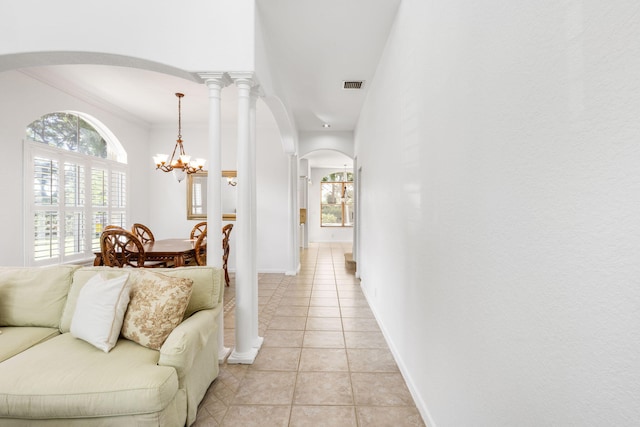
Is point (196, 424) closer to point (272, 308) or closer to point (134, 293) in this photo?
point (134, 293)

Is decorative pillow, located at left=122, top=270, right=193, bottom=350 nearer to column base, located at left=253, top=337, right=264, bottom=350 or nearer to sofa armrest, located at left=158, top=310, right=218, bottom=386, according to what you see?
sofa armrest, located at left=158, top=310, right=218, bottom=386

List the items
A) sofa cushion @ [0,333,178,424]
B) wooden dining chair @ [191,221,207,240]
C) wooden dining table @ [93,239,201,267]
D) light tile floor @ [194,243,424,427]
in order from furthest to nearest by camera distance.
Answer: wooden dining chair @ [191,221,207,240]
wooden dining table @ [93,239,201,267]
light tile floor @ [194,243,424,427]
sofa cushion @ [0,333,178,424]

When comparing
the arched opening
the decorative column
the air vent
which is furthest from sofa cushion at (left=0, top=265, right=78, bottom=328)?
the arched opening

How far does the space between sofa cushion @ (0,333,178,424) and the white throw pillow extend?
7.3 inches

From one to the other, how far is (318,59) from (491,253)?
2.90m

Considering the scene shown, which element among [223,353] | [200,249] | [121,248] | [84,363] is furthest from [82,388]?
[200,249]

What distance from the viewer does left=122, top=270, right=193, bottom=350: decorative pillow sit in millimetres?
1837

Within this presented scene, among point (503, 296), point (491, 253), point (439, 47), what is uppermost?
point (439, 47)

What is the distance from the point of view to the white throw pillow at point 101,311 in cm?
182

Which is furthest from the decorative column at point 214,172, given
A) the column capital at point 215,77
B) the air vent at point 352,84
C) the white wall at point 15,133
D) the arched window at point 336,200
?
the arched window at point 336,200

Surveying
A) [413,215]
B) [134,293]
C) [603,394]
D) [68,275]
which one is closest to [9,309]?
[68,275]

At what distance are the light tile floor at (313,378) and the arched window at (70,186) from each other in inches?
94.7

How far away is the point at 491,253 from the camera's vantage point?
113cm

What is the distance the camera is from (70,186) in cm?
425
